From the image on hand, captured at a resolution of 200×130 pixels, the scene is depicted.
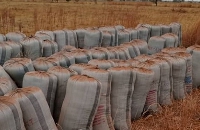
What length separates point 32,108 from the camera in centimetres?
287

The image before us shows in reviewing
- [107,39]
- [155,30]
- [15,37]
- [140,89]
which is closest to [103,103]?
[140,89]

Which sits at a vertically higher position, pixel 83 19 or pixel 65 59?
pixel 65 59

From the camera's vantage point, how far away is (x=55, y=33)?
6.07 meters

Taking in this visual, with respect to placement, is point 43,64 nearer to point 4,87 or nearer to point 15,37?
point 4,87

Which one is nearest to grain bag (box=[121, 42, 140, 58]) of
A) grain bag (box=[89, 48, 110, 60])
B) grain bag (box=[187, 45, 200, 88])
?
grain bag (box=[89, 48, 110, 60])

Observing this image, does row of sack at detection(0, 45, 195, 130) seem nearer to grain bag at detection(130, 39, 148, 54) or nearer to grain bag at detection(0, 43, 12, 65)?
grain bag at detection(0, 43, 12, 65)

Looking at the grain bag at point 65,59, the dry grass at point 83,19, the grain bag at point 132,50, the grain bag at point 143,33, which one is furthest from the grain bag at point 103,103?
the dry grass at point 83,19

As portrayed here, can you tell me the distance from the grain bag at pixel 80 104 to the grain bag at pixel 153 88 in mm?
1395

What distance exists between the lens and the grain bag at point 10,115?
8.03ft

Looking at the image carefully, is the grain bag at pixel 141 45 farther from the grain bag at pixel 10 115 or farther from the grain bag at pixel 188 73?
the grain bag at pixel 10 115

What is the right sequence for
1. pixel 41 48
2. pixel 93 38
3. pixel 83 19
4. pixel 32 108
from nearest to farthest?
pixel 32 108, pixel 41 48, pixel 93 38, pixel 83 19

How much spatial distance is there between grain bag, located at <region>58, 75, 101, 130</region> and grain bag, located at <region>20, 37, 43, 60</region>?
185 cm

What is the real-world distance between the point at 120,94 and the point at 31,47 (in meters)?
1.73

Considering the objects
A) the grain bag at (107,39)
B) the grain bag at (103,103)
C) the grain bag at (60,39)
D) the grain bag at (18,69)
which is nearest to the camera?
the grain bag at (103,103)
